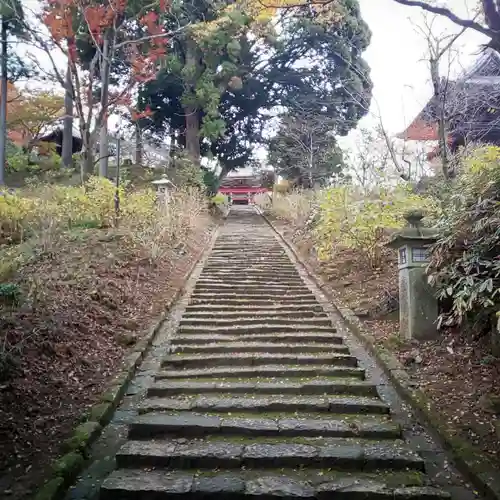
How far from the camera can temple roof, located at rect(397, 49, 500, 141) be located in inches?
356

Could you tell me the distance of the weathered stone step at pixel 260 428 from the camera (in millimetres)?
3916

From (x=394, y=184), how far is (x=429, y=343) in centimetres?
407

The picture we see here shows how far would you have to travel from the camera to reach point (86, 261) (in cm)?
732

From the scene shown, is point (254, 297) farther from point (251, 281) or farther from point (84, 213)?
point (84, 213)

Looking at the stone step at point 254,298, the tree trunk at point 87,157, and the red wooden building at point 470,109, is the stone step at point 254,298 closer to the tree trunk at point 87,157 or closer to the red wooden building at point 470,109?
the red wooden building at point 470,109

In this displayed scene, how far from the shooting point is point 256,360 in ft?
17.5

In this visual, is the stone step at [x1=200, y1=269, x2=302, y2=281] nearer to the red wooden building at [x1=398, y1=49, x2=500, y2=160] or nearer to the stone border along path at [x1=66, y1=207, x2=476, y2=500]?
the stone border along path at [x1=66, y1=207, x2=476, y2=500]

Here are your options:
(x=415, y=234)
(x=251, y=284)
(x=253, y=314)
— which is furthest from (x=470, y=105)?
(x=253, y=314)

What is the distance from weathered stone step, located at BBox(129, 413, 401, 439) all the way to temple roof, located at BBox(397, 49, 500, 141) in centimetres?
603

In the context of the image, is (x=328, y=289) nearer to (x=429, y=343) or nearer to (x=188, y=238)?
(x=429, y=343)

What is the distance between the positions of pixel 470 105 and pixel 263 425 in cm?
863

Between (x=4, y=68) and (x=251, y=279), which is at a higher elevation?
(x=4, y=68)

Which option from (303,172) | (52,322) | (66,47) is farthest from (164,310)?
(303,172)

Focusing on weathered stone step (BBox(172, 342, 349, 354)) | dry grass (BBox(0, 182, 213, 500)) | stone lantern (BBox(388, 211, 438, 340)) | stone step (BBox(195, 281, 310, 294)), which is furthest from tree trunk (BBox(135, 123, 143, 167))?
Answer: stone lantern (BBox(388, 211, 438, 340))
